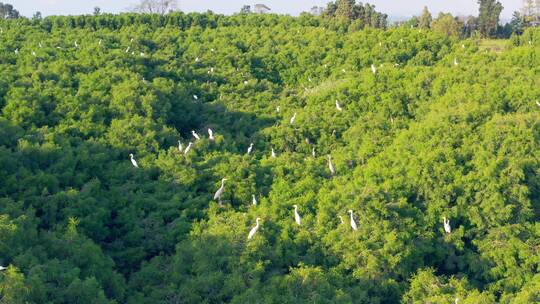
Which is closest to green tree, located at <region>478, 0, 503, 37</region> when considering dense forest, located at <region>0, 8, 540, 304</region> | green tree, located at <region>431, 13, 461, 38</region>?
green tree, located at <region>431, 13, 461, 38</region>

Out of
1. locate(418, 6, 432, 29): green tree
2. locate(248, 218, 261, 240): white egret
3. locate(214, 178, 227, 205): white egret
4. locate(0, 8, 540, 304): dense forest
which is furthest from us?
locate(418, 6, 432, 29): green tree

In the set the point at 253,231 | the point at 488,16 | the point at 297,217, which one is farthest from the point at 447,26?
the point at 253,231

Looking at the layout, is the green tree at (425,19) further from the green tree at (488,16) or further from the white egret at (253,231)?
the white egret at (253,231)

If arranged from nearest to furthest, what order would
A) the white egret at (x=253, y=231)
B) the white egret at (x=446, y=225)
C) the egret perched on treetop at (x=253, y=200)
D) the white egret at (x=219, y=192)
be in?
the white egret at (x=253, y=231), the white egret at (x=446, y=225), the egret perched on treetop at (x=253, y=200), the white egret at (x=219, y=192)

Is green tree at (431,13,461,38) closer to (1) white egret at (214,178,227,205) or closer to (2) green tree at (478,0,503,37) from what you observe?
(2) green tree at (478,0,503,37)

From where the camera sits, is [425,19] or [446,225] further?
[425,19]

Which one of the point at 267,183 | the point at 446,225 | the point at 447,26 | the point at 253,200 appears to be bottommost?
the point at 446,225

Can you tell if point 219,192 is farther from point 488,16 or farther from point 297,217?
point 488,16

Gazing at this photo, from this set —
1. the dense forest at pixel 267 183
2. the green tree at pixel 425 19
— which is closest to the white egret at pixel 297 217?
the dense forest at pixel 267 183
